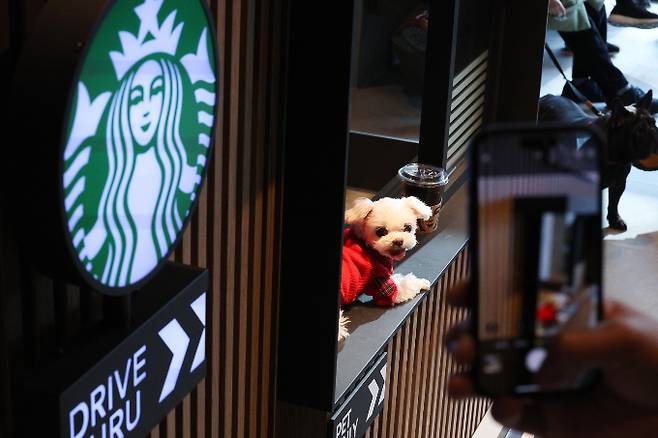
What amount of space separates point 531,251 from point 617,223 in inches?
181

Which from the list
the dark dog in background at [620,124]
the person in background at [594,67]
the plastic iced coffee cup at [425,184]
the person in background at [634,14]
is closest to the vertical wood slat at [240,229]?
the plastic iced coffee cup at [425,184]

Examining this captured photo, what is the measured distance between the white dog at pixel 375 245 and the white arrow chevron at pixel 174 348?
3.96 feet

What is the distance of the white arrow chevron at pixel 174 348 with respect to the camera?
1413 millimetres

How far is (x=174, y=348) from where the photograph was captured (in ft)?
4.71

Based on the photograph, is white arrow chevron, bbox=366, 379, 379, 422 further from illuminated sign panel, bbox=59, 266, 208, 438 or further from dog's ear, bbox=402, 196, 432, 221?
illuminated sign panel, bbox=59, 266, 208, 438

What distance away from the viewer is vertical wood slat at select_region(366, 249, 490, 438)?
298 cm

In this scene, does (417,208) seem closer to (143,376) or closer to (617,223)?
(143,376)

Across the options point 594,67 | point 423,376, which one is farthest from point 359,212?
point 594,67

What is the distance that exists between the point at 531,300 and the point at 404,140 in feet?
9.58

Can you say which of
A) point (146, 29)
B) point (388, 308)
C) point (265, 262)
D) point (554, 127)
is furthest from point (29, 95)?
point (388, 308)

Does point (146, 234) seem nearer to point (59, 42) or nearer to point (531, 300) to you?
point (59, 42)

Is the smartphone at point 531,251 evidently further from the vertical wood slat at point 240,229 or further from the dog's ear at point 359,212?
the dog's ear at point 359,212

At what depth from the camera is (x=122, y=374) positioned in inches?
51.6

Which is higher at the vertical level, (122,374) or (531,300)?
(531,300)
